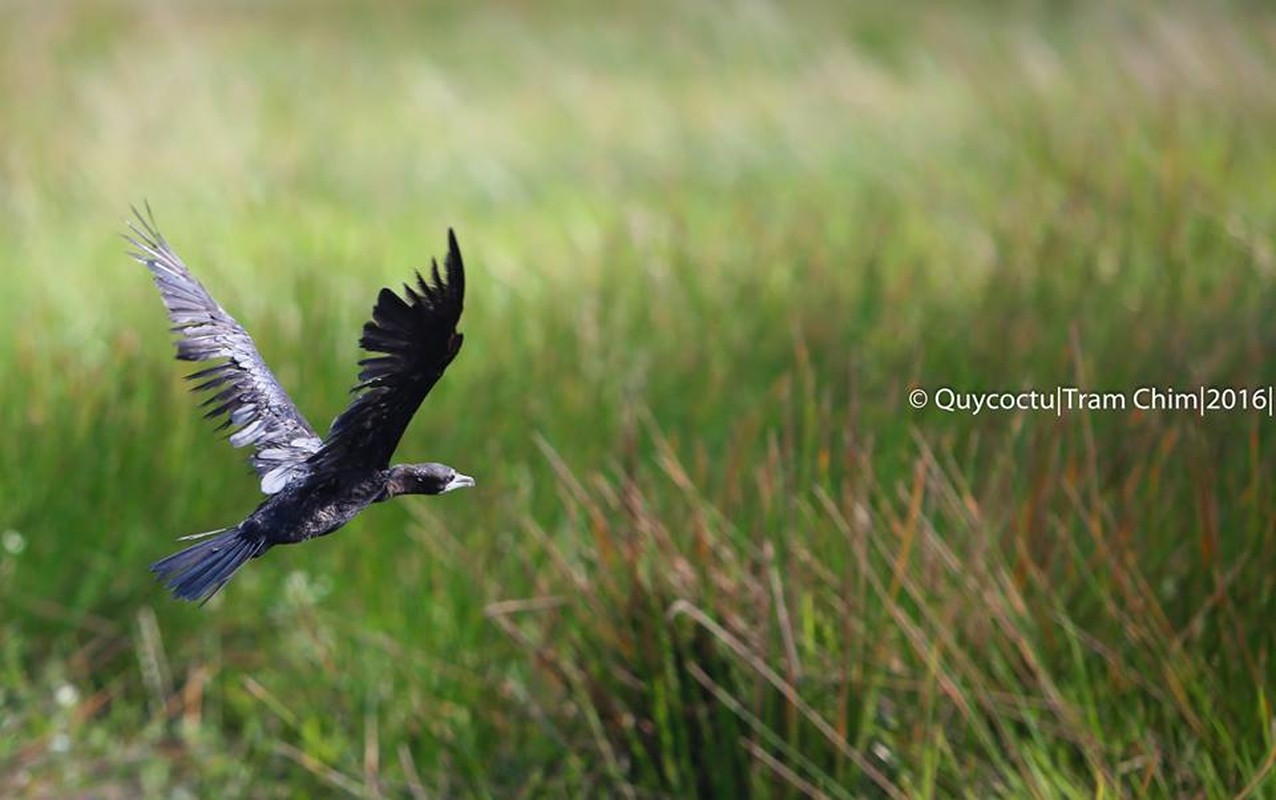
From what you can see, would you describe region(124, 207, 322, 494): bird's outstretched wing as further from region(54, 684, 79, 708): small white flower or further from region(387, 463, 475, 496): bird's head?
region(54, 684, 79, 708): small white flower

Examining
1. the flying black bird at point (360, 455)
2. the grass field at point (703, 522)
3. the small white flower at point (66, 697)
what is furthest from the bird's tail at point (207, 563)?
the small white flower at point (66, 697)

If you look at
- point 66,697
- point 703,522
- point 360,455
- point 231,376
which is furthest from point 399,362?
point 66,697

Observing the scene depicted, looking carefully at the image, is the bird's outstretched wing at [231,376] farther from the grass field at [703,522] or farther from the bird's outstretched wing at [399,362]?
the grass field at [703,522]

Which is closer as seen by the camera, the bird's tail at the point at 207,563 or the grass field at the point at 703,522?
the bird's tail at the point at 207,563

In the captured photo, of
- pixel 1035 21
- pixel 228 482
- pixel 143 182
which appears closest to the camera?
pixel 228 482

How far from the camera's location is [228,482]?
386 centimetres

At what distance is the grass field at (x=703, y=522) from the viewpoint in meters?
2.82

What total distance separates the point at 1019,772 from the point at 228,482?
182 cm

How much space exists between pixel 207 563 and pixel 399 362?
0.17 metres

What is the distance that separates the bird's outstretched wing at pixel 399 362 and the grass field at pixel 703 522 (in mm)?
1153

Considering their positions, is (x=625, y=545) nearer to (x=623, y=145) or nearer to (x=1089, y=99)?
(x=1089, y=99)

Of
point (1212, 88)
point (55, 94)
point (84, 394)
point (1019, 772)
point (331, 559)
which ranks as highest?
point (55, 94)

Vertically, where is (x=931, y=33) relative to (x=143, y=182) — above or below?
above

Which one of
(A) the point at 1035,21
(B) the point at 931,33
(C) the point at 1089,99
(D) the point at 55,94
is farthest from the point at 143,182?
(A) the point at 1035,21
